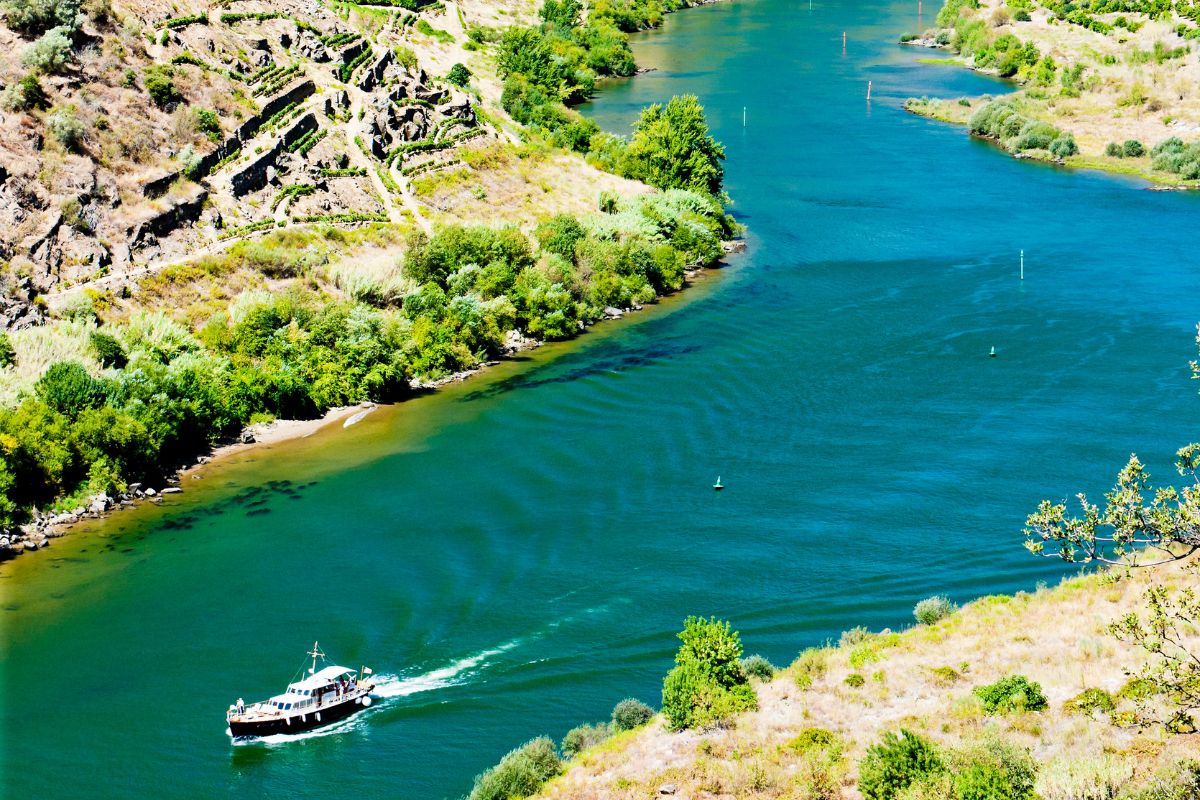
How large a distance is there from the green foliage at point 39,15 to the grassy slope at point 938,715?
244 feet

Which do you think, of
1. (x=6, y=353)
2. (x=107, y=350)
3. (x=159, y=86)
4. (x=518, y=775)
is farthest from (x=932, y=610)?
(x=159, y=86)

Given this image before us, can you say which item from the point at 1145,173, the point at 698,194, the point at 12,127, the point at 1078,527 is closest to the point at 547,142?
the point at 698,194

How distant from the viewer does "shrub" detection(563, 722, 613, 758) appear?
4356 cm

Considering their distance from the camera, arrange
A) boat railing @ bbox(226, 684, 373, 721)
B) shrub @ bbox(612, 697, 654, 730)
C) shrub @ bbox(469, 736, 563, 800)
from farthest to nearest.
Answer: boat railing @ bbox(226, 684, 373, 721) < shrub @ bbox(612, 697, 654, 730) < shrub @ bbox(469, 736, 563, 800)

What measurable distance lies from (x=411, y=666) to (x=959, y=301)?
5667 centimetres

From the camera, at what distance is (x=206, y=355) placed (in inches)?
2938

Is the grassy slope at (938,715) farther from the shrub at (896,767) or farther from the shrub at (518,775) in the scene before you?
the shrub at (896,767)

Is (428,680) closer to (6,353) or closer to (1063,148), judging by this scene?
(6,353)

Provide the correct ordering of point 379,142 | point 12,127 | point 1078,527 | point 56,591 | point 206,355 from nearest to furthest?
point 1078,527 < point 56,591 < point 206,355 < point 12,127 < point 379,142

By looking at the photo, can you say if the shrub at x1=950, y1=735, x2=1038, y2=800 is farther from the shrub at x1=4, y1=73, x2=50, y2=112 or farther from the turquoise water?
the shrub at x1=4, y1=73, x2=50, y2=112

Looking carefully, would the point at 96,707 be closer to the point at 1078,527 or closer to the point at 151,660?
the point at 151,660

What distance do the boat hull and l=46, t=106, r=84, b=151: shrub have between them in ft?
179

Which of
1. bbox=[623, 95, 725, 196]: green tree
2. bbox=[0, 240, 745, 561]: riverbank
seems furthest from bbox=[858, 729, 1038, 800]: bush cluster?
bbox=[623, 95, 725, 196]: green tree

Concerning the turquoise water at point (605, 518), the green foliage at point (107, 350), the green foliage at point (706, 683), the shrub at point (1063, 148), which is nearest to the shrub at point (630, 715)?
the green foliage at point (706, 683)
